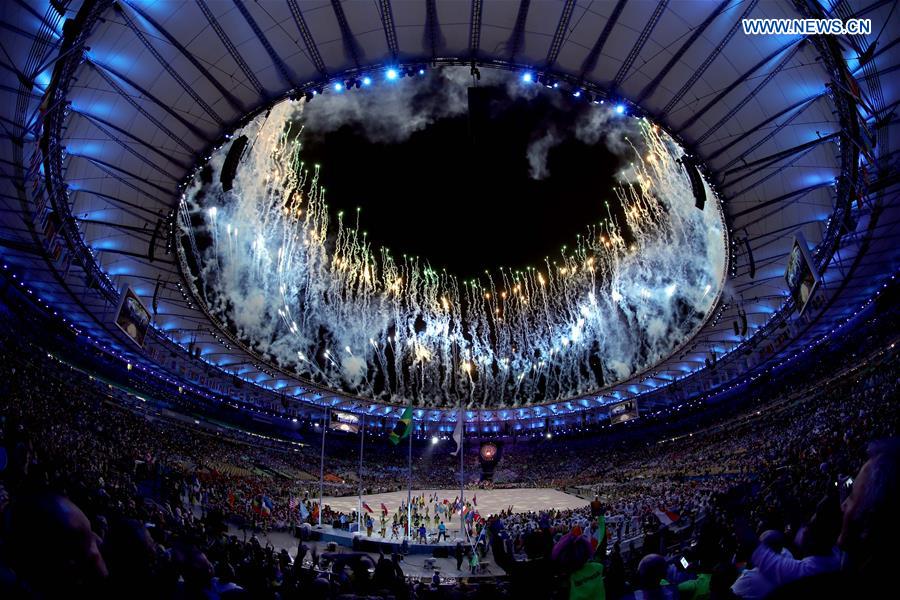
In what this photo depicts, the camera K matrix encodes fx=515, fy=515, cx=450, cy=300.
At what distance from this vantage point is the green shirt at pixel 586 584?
3939 mm

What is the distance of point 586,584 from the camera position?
12.9 ft

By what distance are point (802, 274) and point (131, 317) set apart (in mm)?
30816

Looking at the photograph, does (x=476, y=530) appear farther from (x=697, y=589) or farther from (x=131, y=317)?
(x=697, y=589)

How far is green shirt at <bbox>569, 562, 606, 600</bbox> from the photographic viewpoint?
394 centimetres

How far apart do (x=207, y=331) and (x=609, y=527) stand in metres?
32.9

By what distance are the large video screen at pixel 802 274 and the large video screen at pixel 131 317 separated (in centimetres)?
2983

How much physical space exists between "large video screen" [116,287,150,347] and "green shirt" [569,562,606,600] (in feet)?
85.9

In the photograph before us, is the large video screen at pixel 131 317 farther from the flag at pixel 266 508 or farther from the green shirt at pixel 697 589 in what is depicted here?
the green shirt at pixel 697 589

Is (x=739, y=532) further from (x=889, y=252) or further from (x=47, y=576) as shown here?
(x=889, y=252)

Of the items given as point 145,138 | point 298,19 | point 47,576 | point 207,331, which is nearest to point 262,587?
point 47,576

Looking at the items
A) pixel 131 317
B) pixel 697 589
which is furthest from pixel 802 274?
pixel 131 317

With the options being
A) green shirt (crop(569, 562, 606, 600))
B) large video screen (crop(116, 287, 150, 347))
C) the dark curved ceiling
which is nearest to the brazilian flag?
large video screen (crop(116, 287, 150, 347))

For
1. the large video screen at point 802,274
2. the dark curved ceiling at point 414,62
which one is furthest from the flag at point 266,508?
the large video screen at point 802,274

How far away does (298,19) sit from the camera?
60.7 ft
